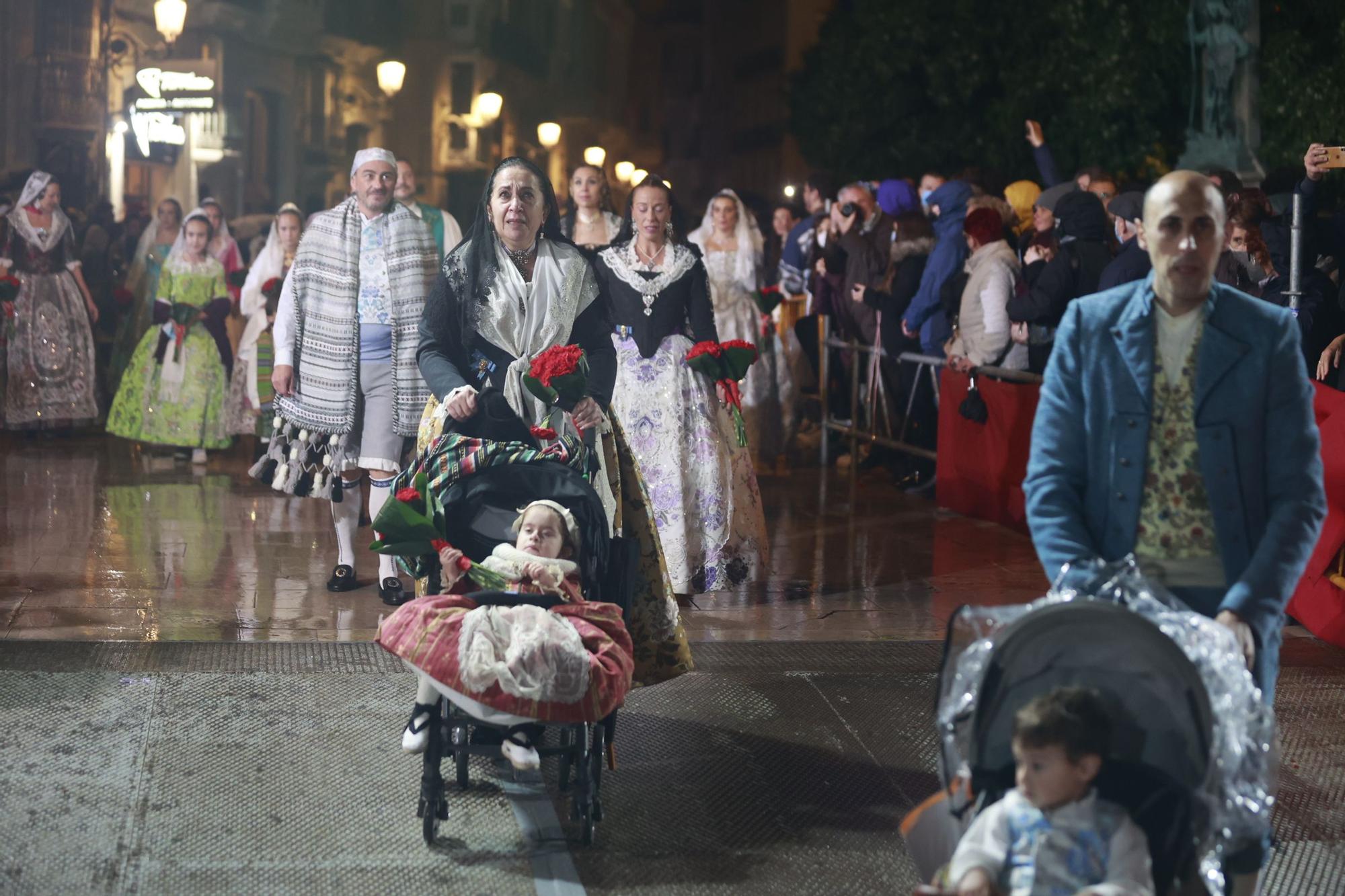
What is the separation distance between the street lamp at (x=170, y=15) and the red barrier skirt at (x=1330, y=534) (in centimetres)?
1387

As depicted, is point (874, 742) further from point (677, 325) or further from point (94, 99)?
point (94, 99)

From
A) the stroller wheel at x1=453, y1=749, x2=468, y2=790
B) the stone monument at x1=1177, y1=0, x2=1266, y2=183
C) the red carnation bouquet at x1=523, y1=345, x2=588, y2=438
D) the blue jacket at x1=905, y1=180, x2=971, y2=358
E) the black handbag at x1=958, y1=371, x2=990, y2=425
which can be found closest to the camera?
the stroller wheel at x1=453, y1=749, x2=468, y2=790

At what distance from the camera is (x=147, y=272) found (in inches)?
612

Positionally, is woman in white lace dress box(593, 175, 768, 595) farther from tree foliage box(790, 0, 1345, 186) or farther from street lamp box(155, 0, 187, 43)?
street lamp box(155, 0, 187, 43)

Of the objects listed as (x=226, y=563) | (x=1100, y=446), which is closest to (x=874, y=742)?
(x=1100, y=446)

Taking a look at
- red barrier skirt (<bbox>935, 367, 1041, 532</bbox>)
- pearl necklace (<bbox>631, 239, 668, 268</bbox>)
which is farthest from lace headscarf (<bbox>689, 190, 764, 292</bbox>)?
pearl necklace (<bbox>631, 239, 668, 268</bbox>)

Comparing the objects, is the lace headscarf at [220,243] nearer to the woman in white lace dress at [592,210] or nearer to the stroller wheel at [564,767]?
the woman in white lace dress at [592,210]

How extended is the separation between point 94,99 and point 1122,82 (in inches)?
452

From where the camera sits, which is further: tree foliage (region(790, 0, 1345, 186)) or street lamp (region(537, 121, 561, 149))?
street lamp (region(537, 121, 561, 149))

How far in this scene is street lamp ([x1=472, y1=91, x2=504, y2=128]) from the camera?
74.5 feet

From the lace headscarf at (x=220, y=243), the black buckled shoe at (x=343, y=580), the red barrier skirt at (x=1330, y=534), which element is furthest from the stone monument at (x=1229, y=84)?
the black buckled shoe at (x=343, y=580)

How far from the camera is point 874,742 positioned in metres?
6.21

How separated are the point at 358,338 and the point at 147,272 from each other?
8033 mm

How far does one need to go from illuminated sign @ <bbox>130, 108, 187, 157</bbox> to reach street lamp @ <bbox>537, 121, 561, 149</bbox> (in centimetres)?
500
